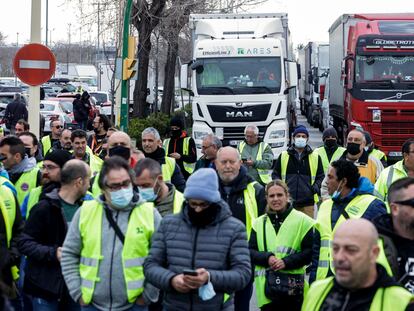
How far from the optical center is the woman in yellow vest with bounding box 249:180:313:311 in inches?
309

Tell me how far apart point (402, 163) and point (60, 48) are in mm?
133366

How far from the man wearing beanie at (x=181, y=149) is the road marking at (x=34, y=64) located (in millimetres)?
1935

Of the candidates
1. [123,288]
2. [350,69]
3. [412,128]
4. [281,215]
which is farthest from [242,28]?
[123,288]

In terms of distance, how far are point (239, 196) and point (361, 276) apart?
3863 mm

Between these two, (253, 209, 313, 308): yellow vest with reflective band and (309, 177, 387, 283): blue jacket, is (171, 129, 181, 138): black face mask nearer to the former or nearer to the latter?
(253, 209, 313, 308): yellow vest with reflective band

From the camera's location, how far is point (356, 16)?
26766mm

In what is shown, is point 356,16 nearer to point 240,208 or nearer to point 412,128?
point 412,128

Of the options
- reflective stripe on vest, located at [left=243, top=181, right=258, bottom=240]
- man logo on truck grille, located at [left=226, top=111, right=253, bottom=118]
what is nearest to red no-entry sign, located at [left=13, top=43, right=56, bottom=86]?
reflective stripe on vest, located at [left=243, top=181, right=258, bottom=240]

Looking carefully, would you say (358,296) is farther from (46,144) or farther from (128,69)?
(128,69)

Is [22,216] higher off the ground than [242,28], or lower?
lower

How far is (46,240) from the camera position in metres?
6.99

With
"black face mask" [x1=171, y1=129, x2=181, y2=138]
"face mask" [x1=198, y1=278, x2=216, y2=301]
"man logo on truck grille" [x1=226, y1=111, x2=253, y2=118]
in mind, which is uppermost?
"man logo on truck grille" [x1=226, y1=111, x2=253, y2=118]

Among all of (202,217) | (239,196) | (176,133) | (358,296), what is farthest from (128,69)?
(358,296)

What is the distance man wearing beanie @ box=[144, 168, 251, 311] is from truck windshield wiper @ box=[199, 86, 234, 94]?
16523 millimetres
